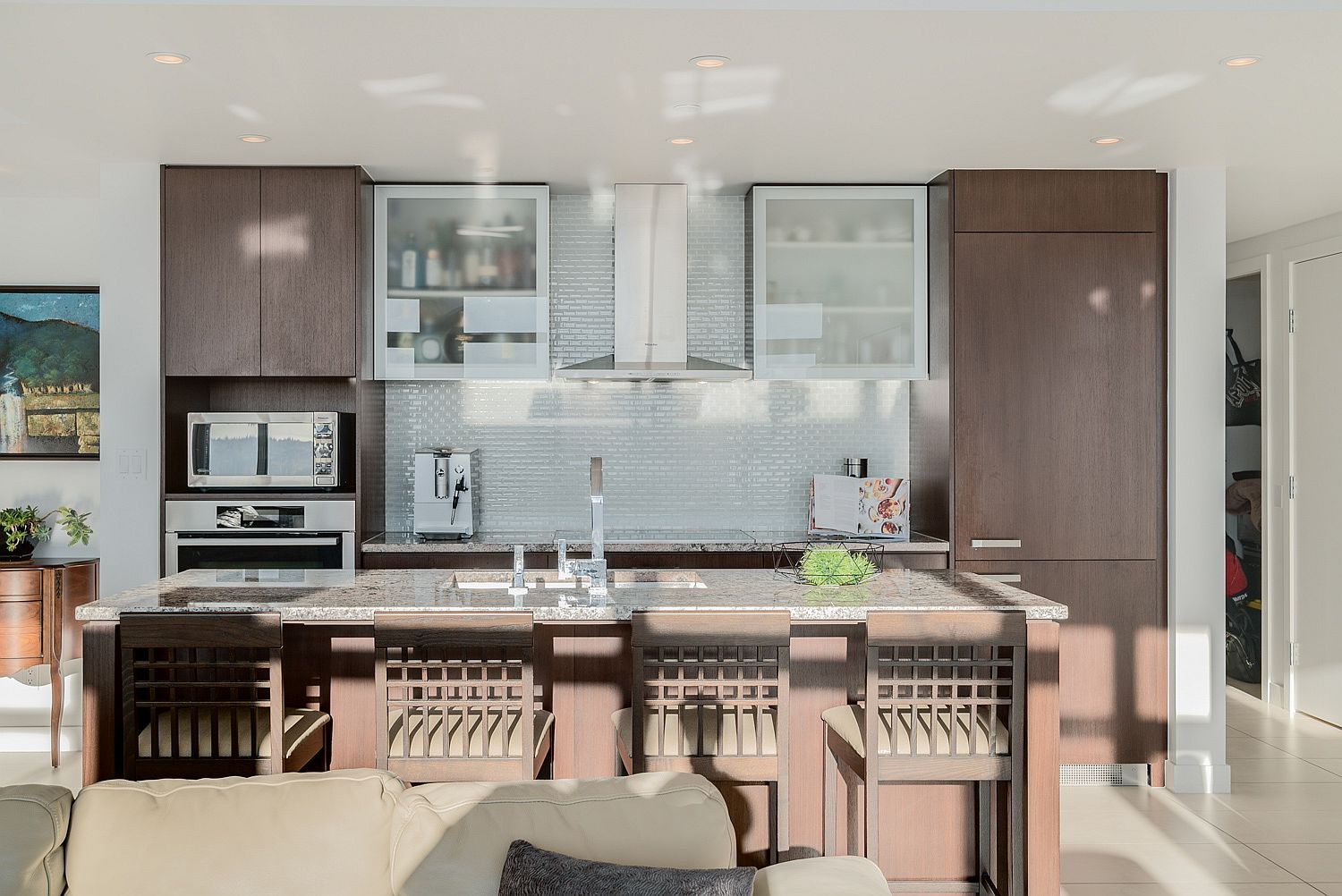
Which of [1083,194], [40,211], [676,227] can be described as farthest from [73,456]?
[1083,194]

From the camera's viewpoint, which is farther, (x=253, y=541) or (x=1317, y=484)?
(x=1317, y=484)

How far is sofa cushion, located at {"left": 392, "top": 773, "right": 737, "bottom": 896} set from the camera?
1695mm

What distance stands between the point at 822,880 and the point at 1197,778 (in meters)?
3.26

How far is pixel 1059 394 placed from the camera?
14.4 ft

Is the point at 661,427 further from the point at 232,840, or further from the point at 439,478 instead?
the point at 232,840

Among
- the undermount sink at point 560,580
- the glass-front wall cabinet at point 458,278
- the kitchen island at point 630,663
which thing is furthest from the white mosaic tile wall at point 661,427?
the kitchen island at point 630,663

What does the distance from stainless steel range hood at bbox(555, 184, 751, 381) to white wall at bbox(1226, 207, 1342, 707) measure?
3160 mm

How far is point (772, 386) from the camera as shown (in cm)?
512

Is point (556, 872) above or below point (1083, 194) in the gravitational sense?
below

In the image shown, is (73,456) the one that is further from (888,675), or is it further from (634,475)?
(888,675)

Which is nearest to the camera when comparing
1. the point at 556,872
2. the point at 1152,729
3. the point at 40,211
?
the point at 556,872

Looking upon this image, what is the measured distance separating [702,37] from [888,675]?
1915mm

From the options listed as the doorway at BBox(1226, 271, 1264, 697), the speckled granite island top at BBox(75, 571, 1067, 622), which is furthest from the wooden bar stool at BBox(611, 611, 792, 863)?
the doorway at BBox(1226, 271, 1264, 697)

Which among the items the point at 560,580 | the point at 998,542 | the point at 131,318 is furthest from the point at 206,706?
the point at 998,542
